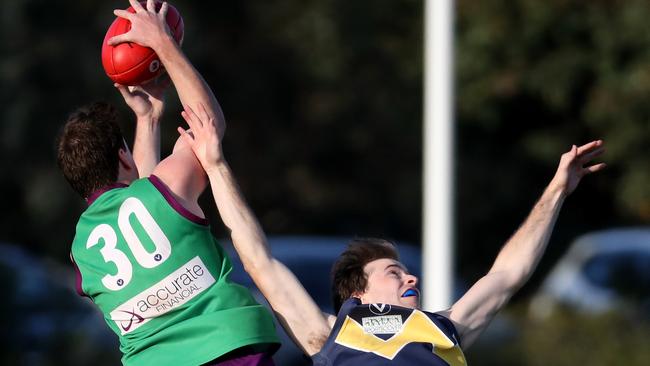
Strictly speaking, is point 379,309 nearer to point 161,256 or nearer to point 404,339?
point 404,339

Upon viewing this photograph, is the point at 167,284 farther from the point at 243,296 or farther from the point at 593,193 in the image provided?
the point at 593,193

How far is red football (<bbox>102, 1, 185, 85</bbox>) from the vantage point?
559 centimetres

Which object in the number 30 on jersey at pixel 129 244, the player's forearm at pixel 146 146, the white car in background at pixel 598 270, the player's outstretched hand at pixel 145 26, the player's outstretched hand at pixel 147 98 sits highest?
the player's outstretched hand at pixel 145 26

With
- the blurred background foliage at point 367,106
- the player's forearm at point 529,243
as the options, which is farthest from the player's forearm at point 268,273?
the blurred background foliage at point 367,106

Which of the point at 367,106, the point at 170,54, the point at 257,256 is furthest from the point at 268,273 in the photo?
the point at 367,106

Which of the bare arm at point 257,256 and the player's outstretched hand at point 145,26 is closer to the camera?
the bare arm at point 257,256

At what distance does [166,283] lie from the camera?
5.14m

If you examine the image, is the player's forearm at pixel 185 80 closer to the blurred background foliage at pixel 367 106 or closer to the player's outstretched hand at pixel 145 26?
the player's outstretched hand at pixel 145 26

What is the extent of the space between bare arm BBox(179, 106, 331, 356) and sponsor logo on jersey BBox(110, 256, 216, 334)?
0.65ft

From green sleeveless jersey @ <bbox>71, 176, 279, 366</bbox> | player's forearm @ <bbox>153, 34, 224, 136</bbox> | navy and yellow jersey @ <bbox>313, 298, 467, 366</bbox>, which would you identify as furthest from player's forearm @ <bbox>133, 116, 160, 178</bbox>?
navy and yellow jersey @ <bbox>313, 298, 467, 366</bbox>

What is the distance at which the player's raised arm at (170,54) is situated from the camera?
5.34 metres

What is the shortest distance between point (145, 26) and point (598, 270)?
565 inches

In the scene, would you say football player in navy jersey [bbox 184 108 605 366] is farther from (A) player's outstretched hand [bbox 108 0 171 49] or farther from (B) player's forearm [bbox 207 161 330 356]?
(A) player's outstretched hand [bbox 108 0 171 49]

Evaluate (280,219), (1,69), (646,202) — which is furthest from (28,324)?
(646,202)
